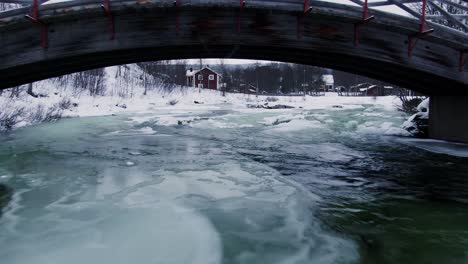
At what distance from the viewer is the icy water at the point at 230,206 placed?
477 cm

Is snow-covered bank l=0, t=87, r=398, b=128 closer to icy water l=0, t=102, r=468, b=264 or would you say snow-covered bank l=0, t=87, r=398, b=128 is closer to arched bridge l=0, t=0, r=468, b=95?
icy water l=0, t=102, r=468, b=264

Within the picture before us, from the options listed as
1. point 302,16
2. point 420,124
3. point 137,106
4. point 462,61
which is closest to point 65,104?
point 137,106

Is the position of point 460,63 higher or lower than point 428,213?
higher

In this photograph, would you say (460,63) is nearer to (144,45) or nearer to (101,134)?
(144,45)

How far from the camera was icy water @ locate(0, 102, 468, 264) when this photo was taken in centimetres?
477

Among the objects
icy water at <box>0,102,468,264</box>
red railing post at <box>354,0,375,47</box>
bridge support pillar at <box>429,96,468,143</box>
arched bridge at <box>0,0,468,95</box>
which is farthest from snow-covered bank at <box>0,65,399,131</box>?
bridge support pillar at <box>429,96,468,143</box>

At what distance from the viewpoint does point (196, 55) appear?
37.2ft

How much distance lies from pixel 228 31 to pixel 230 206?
4.38 meters

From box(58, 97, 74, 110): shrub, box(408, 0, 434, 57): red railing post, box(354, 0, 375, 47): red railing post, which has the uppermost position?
box(354, 0, 375, 47): red railing post

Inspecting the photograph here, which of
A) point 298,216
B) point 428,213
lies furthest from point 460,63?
point 298,216

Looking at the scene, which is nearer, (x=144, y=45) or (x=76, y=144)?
(x=144, y=45)

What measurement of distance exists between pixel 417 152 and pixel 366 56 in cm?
452

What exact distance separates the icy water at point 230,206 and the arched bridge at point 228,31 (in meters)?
2.75

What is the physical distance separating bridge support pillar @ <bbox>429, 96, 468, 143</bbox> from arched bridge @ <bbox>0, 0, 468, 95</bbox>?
3.15 metres
